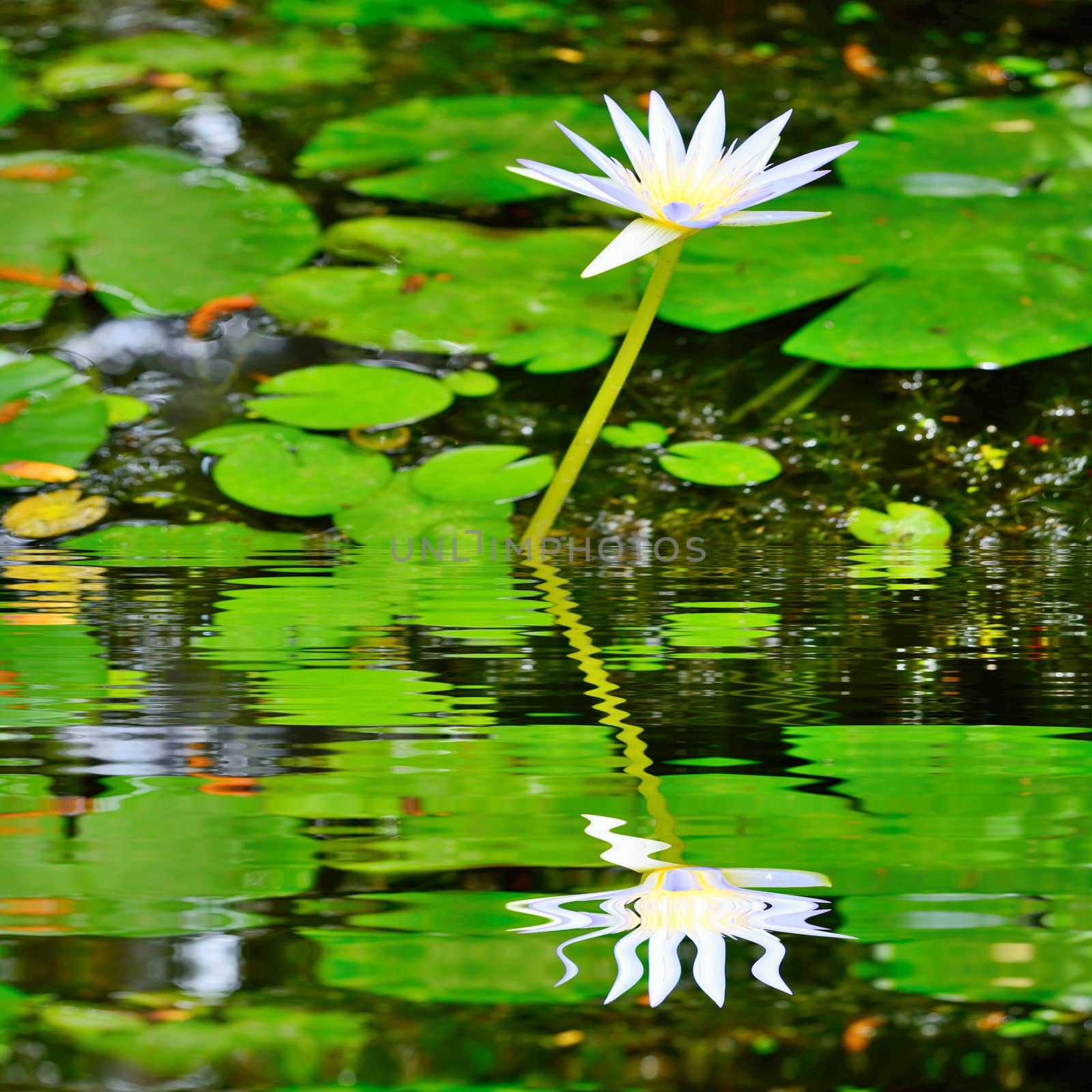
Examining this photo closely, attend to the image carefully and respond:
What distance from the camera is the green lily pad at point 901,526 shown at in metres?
0.89

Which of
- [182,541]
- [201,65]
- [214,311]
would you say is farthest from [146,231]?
[201,65]

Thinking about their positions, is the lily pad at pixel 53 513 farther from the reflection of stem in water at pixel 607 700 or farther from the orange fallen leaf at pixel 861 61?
the orange fallen leaf at pixel 861 61

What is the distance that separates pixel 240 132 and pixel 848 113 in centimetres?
107

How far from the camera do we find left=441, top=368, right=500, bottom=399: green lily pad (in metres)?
1.04

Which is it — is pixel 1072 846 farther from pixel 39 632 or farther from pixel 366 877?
pixel 39 632

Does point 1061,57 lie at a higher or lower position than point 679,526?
higher

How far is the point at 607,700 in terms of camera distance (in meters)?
0.59

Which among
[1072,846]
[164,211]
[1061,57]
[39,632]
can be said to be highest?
[1061,57]

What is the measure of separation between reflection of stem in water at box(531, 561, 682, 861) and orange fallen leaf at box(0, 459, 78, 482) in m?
0.52

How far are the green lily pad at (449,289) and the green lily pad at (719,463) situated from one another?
0.63ft

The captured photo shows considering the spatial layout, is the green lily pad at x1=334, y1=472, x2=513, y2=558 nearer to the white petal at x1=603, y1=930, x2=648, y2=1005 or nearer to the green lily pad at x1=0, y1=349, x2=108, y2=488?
the green lily pad at x1=0, y1=349, x2=108, y2=488

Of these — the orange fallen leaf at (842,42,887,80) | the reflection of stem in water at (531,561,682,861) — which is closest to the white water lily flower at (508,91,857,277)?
the reflection of stem in water at (531,561,682,861)

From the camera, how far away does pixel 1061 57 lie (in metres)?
1.88

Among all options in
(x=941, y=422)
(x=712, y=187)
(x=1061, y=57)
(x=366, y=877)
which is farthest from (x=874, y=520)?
(x=1061, y=57)
